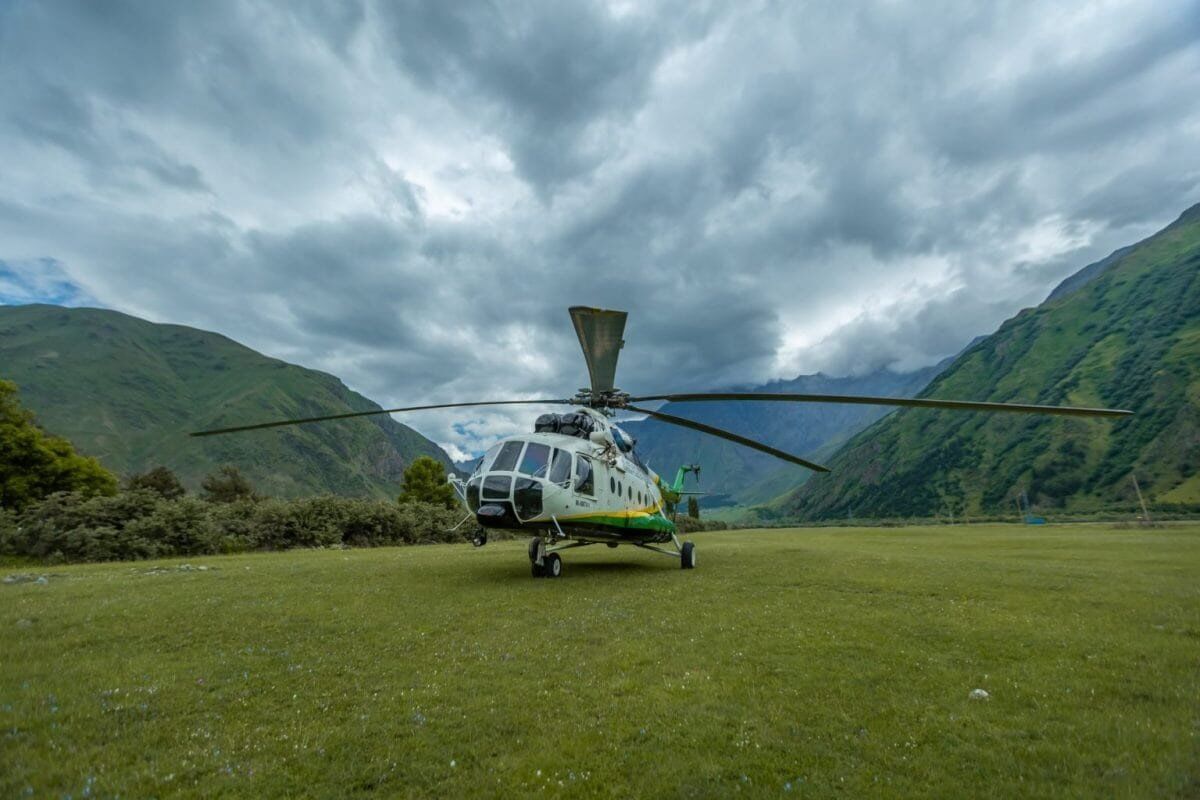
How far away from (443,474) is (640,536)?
46388 mm

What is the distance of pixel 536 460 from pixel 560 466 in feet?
2.29

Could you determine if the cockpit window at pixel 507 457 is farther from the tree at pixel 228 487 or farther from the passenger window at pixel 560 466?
Answer: the tree at pixel 228 487

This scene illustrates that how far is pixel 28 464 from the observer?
119 feet

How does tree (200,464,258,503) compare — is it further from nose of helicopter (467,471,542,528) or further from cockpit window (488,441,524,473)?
nose of helicopter (467,471,542,528)

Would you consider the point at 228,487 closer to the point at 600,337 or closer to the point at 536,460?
the point at 536,460

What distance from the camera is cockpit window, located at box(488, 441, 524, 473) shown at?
1416 cm

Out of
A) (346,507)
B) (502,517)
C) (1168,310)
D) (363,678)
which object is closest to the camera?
(363,678)

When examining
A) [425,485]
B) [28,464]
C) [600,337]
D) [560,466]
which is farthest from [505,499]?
[425,485]

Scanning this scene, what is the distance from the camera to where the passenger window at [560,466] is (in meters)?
14.5

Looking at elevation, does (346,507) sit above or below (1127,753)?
above

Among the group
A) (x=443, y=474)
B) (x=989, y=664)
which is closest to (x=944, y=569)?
(x=989, y=664)

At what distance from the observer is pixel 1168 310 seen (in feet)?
581

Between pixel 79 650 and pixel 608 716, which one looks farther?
pixel 79 650

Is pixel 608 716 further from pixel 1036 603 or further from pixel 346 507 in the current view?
pixel 346 507
